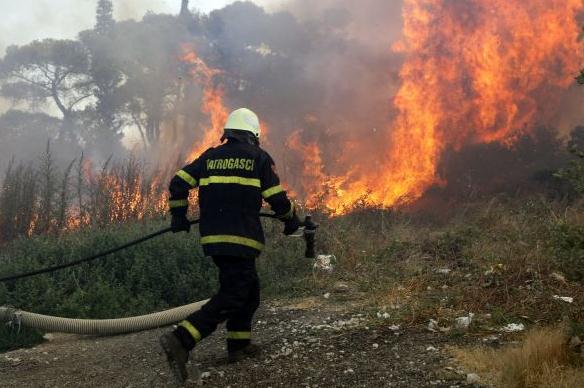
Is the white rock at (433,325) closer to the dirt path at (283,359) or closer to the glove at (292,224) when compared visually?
the dirt path at (283,359)

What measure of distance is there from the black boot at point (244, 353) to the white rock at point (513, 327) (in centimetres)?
197

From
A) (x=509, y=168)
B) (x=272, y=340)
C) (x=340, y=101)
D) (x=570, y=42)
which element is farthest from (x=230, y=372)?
(x=340, y=101)

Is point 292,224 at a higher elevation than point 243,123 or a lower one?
lower

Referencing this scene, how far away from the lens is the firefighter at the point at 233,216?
13.0 ft

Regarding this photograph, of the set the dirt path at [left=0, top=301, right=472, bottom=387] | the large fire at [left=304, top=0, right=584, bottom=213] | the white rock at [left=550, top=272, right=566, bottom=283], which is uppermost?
the large fire at [left=304, top=0, right=584, bottom=213]

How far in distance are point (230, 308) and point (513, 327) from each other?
2244 mm

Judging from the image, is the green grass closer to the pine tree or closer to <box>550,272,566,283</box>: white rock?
<box>550,272,566,283</box>: white rock

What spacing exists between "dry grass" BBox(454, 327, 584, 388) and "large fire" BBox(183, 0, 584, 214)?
9572 millimetres

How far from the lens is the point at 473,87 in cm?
1419

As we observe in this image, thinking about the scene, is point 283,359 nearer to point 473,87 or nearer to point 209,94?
point 473,87

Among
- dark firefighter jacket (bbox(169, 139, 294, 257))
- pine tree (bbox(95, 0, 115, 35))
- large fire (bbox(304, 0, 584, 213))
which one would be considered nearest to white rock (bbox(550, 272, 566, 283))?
dark firefighter jacket (bbox(169, 139, 294, 257))

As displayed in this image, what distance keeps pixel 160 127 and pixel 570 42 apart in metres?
16.3

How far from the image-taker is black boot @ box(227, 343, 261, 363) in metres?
4.15

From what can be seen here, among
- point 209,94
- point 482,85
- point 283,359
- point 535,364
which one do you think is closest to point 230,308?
point 283,359
